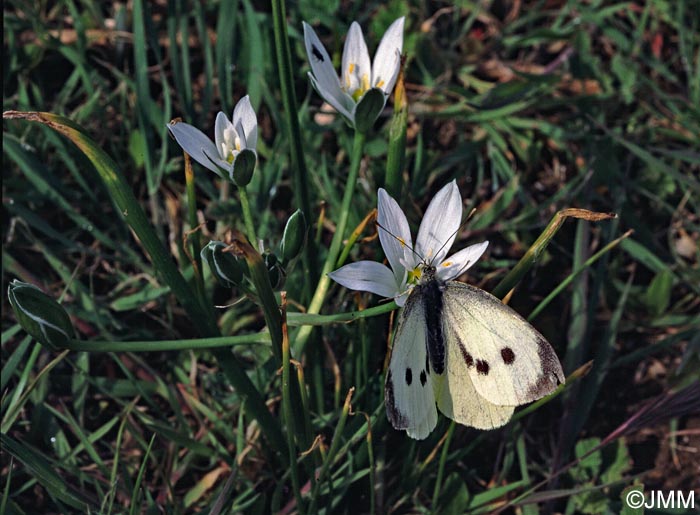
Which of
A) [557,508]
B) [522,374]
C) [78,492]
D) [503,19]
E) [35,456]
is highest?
[503,19]

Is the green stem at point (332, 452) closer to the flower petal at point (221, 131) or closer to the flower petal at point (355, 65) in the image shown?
the flower petal at point (221, 131)

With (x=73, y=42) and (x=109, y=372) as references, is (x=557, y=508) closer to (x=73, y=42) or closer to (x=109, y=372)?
(x=109, y=372)

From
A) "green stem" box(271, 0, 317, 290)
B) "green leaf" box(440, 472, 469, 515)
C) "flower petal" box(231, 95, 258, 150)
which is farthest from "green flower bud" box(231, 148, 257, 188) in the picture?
"green leaf" box(440, 472, 469, 515)

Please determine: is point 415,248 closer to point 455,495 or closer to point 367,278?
point 367,278

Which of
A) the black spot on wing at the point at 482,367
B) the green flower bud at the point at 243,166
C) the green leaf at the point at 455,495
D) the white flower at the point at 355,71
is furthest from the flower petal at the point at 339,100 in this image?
the green leaf at the point at 455,495

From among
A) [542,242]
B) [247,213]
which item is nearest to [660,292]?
[542,242]

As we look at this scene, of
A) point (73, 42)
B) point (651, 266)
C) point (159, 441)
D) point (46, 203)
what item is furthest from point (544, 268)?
point (73, 42)
